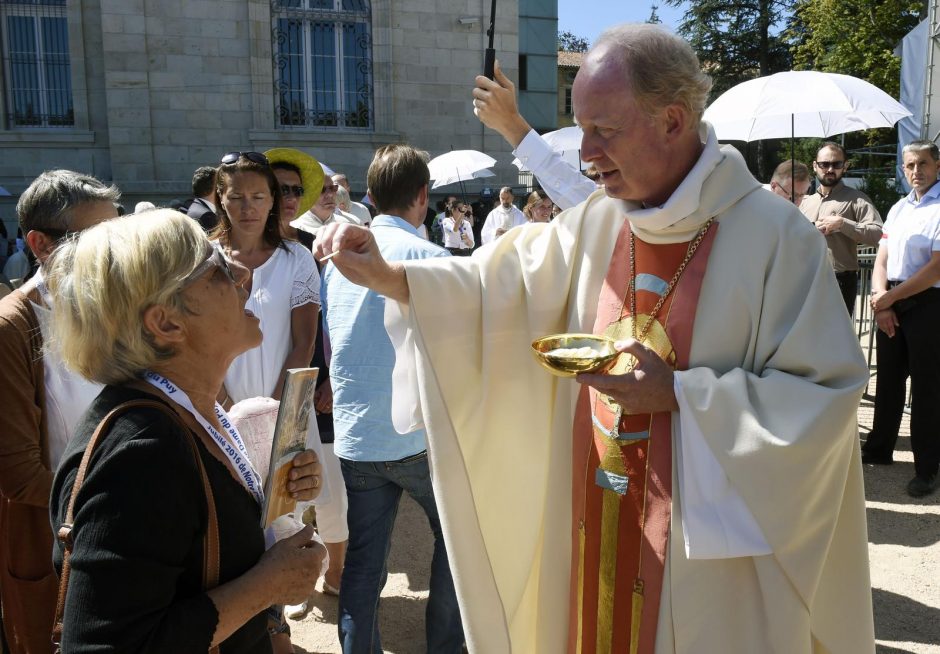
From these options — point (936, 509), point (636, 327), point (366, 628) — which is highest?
point (636, 327)

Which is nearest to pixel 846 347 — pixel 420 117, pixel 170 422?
pixel 170 422

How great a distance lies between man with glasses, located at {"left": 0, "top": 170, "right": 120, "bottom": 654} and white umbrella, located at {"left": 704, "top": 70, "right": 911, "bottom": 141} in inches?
189

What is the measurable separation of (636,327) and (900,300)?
4.28 metres

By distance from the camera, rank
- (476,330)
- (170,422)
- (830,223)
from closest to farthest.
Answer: (170,422)
(476,330)
(830,223)

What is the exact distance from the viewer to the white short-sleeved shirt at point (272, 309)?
3318 millimetres

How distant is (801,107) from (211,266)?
5.49 m

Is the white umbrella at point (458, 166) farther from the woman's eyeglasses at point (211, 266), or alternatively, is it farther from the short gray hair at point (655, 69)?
the woman's eyeglasses at point (211, 266)

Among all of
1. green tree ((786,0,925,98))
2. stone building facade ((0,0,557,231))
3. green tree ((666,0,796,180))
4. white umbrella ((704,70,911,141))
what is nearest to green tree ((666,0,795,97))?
green tree ((666,0,796,180))

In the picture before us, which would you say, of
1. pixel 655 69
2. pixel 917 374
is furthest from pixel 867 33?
pixel 655 69

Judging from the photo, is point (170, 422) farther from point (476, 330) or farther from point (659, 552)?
point (659, 552)

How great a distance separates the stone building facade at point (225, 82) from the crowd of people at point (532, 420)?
45.5 feet

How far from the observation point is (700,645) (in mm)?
1854

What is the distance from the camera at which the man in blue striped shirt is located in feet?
9.69

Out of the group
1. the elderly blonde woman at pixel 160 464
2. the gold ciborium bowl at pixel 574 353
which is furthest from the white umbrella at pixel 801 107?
the elderly blonde woman at pixel 160 464
